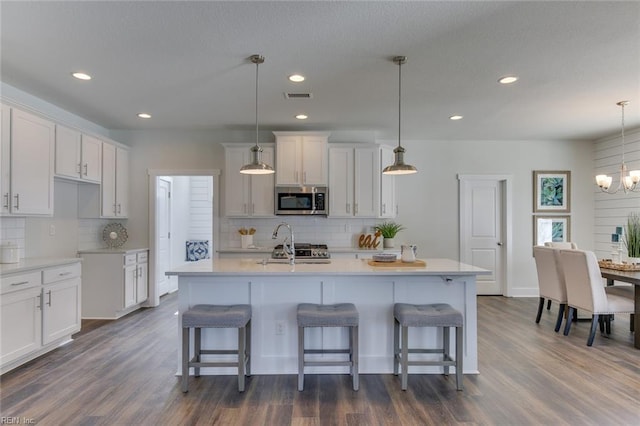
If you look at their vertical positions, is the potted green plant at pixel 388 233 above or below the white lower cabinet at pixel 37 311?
above

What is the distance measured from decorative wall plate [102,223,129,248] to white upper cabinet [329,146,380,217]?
298 centimetres

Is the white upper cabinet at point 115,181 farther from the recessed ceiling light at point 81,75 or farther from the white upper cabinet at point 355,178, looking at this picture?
the white upper cabinet at point 355,178

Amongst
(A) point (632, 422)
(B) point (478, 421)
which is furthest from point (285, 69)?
(A) point (632, 422)

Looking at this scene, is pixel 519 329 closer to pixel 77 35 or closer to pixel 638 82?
pixel 638 82

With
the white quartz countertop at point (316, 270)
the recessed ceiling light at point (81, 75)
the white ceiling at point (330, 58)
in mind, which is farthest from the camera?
the recessed ceiling light at point (81, 75)

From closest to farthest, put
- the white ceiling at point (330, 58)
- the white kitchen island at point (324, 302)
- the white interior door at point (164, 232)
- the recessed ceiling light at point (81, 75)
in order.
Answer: the white ceiling at point (330, 58) < the white kitchen island at point (324, 302) < the recessed ceiling light at point (81, 75) < the white interior door at point (164, 232)

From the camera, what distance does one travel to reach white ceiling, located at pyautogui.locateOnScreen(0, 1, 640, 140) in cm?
237

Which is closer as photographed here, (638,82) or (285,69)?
(285,69)

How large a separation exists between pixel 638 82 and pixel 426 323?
3.17 m

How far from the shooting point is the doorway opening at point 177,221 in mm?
5508

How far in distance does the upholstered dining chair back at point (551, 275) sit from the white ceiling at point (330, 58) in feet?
5.67

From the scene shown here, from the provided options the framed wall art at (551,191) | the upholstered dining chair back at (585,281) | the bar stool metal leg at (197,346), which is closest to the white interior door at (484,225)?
the framed wall art at (551,191)

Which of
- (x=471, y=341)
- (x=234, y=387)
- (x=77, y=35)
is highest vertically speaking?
(x=77, y=35)

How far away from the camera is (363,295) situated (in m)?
3.13
